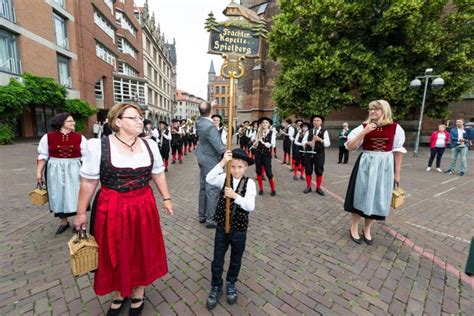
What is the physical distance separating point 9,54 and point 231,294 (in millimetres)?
20318

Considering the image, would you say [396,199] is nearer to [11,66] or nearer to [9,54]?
[11,66]

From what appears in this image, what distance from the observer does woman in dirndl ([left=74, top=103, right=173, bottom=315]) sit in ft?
6.32

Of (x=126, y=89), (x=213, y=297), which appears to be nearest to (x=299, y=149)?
(x=213, y=297)

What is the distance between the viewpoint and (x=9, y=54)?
47.1 feet

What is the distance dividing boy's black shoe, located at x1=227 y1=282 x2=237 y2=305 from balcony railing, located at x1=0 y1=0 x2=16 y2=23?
2018cm

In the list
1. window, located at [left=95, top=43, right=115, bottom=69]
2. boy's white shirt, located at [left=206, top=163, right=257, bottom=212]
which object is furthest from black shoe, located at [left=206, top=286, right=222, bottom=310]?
window, located at [left=95, top=43, right=115, bottom=69]

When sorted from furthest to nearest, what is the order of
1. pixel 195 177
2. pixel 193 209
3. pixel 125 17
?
1. pixel 125 17
2. pixel 195 177
3. pixel 193 209

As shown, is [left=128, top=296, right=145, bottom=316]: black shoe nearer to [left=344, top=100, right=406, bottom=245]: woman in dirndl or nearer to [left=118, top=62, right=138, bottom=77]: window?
[left=344, top=100, right=406, bottom=245]: woman in dirndl

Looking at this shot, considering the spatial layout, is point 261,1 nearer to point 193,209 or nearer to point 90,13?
point 90,13

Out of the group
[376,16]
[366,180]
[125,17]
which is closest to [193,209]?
[366,180]

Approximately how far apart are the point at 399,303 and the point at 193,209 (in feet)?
12.6

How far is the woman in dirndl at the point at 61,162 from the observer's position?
11.7 ft

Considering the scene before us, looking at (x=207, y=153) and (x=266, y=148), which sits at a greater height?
(x=207, y=153)

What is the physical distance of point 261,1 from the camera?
29.2 metres
